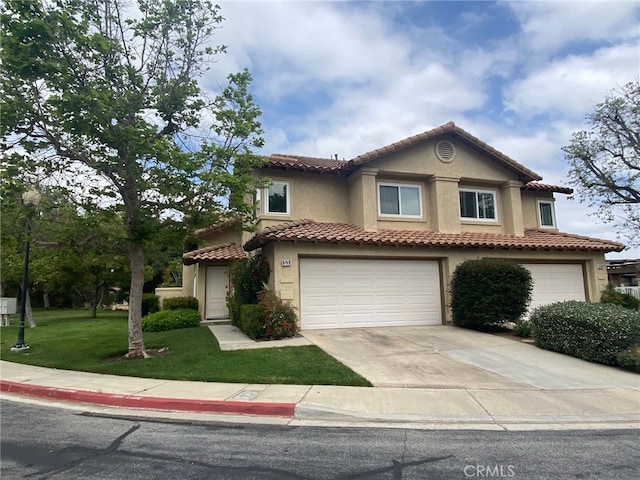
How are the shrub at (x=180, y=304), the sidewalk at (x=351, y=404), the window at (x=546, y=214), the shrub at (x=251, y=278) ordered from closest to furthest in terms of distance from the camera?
the sidewalk at (x=351, y=404), the shrub at (x=251, y=278), the shrub at (x=180, y=304), the window at (x=546, y=214)

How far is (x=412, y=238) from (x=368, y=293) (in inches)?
94.7

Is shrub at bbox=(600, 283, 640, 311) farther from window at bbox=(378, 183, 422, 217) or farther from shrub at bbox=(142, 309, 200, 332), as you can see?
shrub at bbox=(142, 309, 200, 332)

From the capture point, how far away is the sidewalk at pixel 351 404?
Result: 592 cm

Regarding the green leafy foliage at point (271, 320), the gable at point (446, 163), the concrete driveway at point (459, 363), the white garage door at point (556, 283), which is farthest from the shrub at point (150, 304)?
the white garage door at point (556, 283)

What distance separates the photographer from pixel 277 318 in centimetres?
1173

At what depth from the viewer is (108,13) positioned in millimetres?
10008

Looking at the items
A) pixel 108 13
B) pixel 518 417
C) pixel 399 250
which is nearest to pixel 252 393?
pixel 518 417

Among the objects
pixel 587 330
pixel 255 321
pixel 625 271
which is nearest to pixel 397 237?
pixel 255 321

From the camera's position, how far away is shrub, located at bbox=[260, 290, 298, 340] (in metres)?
11.6

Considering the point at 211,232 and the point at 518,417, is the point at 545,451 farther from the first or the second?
the point at 211,232

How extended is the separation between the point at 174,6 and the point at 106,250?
6339 mm

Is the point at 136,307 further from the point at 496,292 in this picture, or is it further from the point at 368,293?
the point at 496,292

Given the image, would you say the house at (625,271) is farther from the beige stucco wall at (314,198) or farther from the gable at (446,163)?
the beige stucco wall at (314,198)

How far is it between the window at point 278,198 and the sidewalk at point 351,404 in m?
8.23
